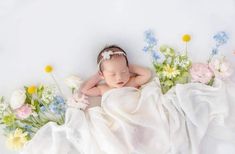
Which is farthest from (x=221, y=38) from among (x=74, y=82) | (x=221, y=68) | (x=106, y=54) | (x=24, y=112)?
(x=24, y=112)

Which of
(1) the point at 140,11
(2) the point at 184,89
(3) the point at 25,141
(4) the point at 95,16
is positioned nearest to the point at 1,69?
(3) the point at 25,141

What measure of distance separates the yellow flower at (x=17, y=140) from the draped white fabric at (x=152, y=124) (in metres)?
0.03

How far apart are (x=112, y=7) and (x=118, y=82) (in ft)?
0.96

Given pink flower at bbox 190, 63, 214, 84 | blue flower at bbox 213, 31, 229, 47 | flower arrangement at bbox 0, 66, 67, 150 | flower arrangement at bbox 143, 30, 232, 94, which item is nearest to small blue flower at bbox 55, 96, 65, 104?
flower arrangement at bbox 0, 66, 67, 150

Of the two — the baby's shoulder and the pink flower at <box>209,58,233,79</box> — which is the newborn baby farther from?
the pink flower at <box>209,58,233,79</box>

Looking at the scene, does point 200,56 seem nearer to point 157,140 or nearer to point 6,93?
point 157,140

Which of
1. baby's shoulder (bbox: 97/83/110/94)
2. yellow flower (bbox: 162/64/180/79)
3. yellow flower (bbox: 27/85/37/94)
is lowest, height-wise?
baby's shoulder (bbox: 97/83/110/94)

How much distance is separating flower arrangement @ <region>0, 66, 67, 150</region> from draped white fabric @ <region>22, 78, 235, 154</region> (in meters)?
0.04

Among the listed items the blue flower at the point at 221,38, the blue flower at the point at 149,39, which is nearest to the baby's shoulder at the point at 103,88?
the blue flower at the point at 149,39

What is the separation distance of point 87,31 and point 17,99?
1.18 feet

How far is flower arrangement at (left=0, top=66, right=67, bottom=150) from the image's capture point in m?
1.54

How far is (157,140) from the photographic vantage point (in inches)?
59.4

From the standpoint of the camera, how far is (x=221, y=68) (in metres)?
1.53

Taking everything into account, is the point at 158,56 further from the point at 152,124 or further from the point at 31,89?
the point at 31,89
